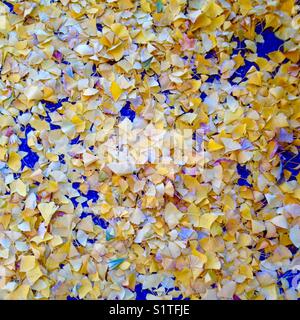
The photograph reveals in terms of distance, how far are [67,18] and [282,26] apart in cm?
48

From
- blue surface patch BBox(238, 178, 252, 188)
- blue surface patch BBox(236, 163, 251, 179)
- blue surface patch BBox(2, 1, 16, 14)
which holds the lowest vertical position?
blue surface patch BBox(238, 178, 252, 188)

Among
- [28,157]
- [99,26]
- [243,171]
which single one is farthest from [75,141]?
[243,171]

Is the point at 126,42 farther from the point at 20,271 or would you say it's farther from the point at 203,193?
the point at 20,271

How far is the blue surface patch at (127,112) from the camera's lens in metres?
1.02

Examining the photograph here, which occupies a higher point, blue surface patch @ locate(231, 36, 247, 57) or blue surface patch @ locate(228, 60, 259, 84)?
blue surface patch @ locate(231, 36, 247, 57)

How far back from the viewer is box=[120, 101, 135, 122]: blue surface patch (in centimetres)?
102

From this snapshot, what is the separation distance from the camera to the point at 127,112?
3.35 ft

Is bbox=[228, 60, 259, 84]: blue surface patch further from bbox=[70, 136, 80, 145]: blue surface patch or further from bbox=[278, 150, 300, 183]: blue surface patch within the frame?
bbox=[70, 136, 80, 145]: blue surface patch

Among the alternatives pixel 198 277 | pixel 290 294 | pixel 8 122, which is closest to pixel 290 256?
pixel 290 294

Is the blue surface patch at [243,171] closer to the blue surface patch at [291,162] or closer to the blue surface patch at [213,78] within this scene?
the blue surface patch at [291,162]

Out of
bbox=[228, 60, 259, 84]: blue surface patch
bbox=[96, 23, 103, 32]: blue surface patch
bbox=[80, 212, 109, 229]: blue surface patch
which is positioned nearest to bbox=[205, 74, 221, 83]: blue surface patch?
bbox=[228, 60, 259, 84]: blue surface patch

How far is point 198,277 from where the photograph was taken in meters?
0.96

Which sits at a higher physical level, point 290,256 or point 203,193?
point 203,193

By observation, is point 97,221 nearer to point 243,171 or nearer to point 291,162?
point 243,171
